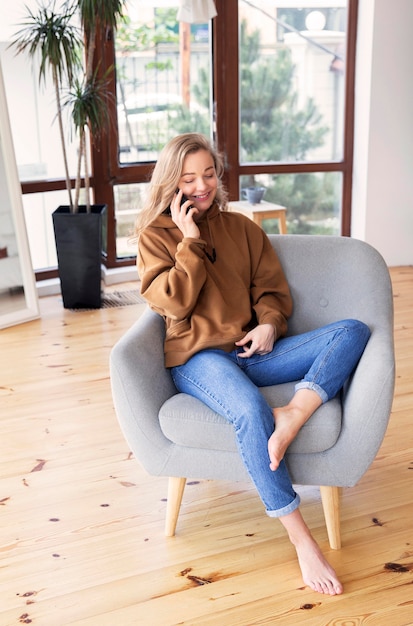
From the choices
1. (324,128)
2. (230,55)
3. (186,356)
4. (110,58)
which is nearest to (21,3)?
(110,58)

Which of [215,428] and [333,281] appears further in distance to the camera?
[333,281]

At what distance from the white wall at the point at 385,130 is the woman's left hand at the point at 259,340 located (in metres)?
3.02

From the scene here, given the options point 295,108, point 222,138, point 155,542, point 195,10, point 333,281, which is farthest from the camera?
point 295,108

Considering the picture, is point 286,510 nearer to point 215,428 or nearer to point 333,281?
point 215,428

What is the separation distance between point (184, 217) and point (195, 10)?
8.55 ft

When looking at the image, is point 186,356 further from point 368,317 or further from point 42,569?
point 42,569

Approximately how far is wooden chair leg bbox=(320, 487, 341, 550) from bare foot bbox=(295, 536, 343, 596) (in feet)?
0.40

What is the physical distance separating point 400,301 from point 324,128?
143 cm

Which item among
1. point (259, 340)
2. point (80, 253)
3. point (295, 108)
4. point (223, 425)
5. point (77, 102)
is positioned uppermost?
point (77, 102)

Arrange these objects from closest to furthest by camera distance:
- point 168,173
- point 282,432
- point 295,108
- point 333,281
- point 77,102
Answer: point 282,432 → point 168,173 → point 333,281 → point 77,102 → point 295,108

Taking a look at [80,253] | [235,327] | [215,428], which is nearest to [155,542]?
[215,428]

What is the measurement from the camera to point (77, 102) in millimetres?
3951

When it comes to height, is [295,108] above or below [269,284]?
above

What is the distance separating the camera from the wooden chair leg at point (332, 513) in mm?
2025
